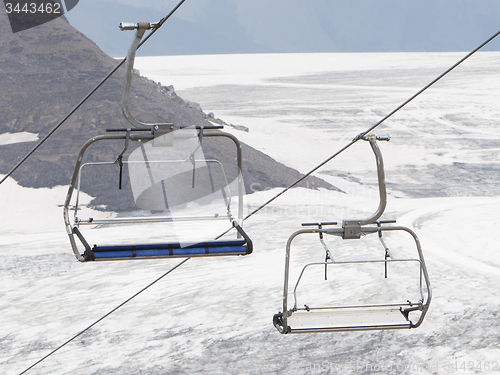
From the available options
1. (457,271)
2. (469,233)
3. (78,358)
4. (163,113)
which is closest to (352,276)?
(457,271)

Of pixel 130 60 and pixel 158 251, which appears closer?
pixel 130 60

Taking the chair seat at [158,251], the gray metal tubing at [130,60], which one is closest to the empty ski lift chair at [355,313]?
the chair seat at [158,251]

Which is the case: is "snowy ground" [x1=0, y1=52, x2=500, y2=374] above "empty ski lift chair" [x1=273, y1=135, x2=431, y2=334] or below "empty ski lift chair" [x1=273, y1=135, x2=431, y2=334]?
below

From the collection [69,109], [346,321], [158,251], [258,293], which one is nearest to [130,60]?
[158,251]

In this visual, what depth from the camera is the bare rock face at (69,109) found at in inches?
515

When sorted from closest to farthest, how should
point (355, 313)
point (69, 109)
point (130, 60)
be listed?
point (130, 60), point (355, 313), point (69, 109)

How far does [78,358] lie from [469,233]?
615 cm

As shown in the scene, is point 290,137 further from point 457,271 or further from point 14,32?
point 457,271

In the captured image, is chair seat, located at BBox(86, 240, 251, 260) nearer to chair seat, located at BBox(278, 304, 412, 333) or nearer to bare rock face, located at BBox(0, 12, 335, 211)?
chair seat, located at BBox(278, 304, 412, 333)

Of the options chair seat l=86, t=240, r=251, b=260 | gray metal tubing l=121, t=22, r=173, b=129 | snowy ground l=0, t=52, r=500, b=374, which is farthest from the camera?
snowy ground l=0, t=52, r=500, b=374

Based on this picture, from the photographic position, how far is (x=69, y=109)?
1595cm

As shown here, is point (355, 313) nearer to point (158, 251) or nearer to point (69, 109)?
point (158, 251)

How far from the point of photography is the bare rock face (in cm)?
1307

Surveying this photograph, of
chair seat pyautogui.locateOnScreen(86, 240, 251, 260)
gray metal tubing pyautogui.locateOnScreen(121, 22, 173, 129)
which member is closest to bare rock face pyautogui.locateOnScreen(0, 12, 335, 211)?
chair seat pyautogui.locateOnScreen(86, 240, 251, 260)
